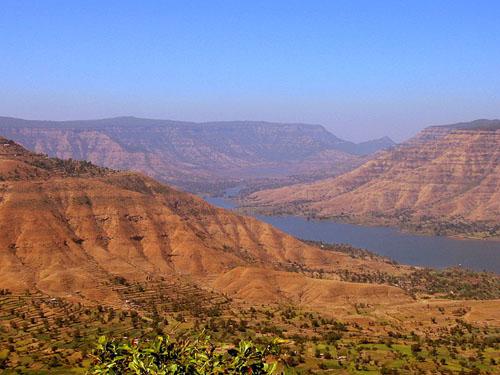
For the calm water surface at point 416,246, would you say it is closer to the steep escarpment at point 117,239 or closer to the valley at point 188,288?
the valley at point 188,288

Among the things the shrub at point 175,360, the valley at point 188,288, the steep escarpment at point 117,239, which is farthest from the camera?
the steep escarpment at point 117,239

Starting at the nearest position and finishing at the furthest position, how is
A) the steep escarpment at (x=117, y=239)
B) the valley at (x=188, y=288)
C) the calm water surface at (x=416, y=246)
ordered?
the valley at (x=188, y=288), the steep escarpment at (x=117, y=239), the calm water surface at (x=416, y=246)

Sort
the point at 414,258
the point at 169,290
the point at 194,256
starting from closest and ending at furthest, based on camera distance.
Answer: the point at 169,290 → the point at 194,256 → the point at 414,258

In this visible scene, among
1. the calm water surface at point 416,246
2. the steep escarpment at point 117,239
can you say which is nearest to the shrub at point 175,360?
the steep escarpment at point 117,239

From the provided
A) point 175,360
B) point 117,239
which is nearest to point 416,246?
point 117,239

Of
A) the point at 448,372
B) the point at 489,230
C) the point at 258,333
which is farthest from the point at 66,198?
the point at 489,230

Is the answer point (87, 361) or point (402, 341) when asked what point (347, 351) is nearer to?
point (402, 341)

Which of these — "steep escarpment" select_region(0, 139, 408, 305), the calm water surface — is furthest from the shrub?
the calm water surface
